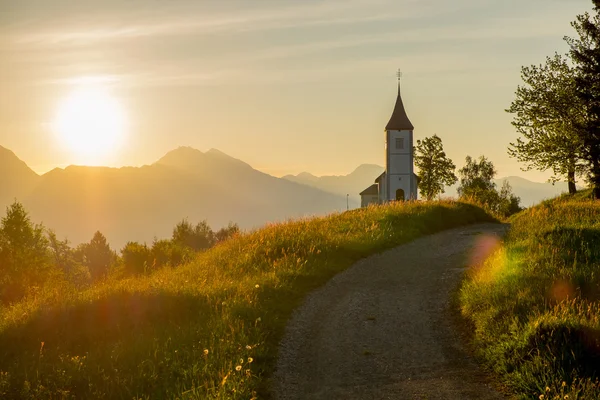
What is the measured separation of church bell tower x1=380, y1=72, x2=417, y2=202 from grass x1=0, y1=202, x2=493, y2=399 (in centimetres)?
7010

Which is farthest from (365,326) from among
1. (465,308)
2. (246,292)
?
(246,292)

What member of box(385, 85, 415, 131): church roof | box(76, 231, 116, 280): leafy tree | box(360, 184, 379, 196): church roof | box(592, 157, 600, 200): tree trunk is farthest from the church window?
box(76, 231, 116, 280): leafy tree

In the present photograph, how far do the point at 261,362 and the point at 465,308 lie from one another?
14.9 ft

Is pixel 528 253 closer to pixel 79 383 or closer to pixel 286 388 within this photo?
pixel 286 388

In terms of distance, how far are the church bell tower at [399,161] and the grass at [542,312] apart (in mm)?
72851

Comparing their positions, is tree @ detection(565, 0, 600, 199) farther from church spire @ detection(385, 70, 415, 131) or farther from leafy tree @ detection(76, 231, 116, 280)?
leafy tree @ detection(76, 231, 116, 280)

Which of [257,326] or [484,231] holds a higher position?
[484,231]

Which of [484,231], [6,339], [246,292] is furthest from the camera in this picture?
[484,231]

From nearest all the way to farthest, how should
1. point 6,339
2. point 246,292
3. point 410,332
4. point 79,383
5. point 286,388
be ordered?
point 286,388 < point 79,383 < point 410,332 < point 6,339 < point 246,292

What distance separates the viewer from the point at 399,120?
9131 cm

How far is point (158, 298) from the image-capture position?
12609 mm

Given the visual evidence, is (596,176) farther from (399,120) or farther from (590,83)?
(399,120)

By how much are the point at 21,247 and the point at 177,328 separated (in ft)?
157

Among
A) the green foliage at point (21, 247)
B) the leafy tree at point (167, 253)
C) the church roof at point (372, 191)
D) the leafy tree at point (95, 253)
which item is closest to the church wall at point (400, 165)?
the church roof at point (372, 191)
